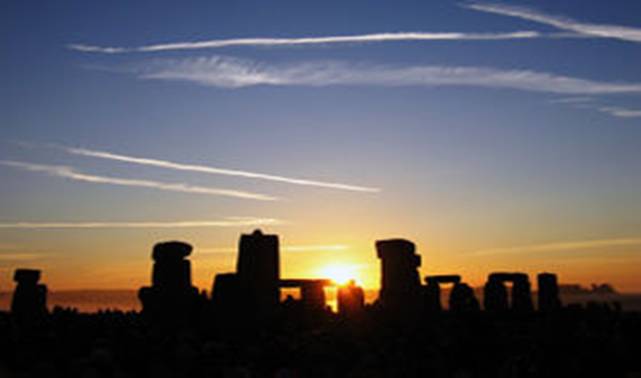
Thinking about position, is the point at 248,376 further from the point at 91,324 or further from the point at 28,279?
the point at 28,279

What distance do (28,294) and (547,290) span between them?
1028 inches

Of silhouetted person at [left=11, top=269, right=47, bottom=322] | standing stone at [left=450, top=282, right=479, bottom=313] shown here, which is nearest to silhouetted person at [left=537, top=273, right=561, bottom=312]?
standing stone at [left=450, top=282, right=479, bottom=313]

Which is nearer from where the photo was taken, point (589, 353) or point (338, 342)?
point (589, 353)

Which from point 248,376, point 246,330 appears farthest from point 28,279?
point 248,376

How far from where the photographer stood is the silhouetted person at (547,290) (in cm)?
4179

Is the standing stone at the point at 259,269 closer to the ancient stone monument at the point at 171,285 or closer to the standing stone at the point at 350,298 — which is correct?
the ancient stone monument at the point at 171,285

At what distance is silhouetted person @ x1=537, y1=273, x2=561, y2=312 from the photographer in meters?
41.8

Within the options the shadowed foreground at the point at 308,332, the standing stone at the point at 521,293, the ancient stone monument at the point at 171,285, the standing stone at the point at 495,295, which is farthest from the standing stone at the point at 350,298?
the ancient stone monument at the point at 171,285

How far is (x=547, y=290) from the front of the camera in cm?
4209

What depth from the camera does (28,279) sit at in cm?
3691

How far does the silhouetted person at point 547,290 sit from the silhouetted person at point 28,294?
24.9 meters

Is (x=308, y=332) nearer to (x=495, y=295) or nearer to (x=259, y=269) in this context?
(x=259, y=269)

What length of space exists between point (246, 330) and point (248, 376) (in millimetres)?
13168

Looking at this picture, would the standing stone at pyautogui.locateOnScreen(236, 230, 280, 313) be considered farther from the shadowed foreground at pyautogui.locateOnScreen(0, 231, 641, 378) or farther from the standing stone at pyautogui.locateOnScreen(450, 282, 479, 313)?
the standing stone at pyautogui.locateOnScreen(450, 282, 479, 313)
